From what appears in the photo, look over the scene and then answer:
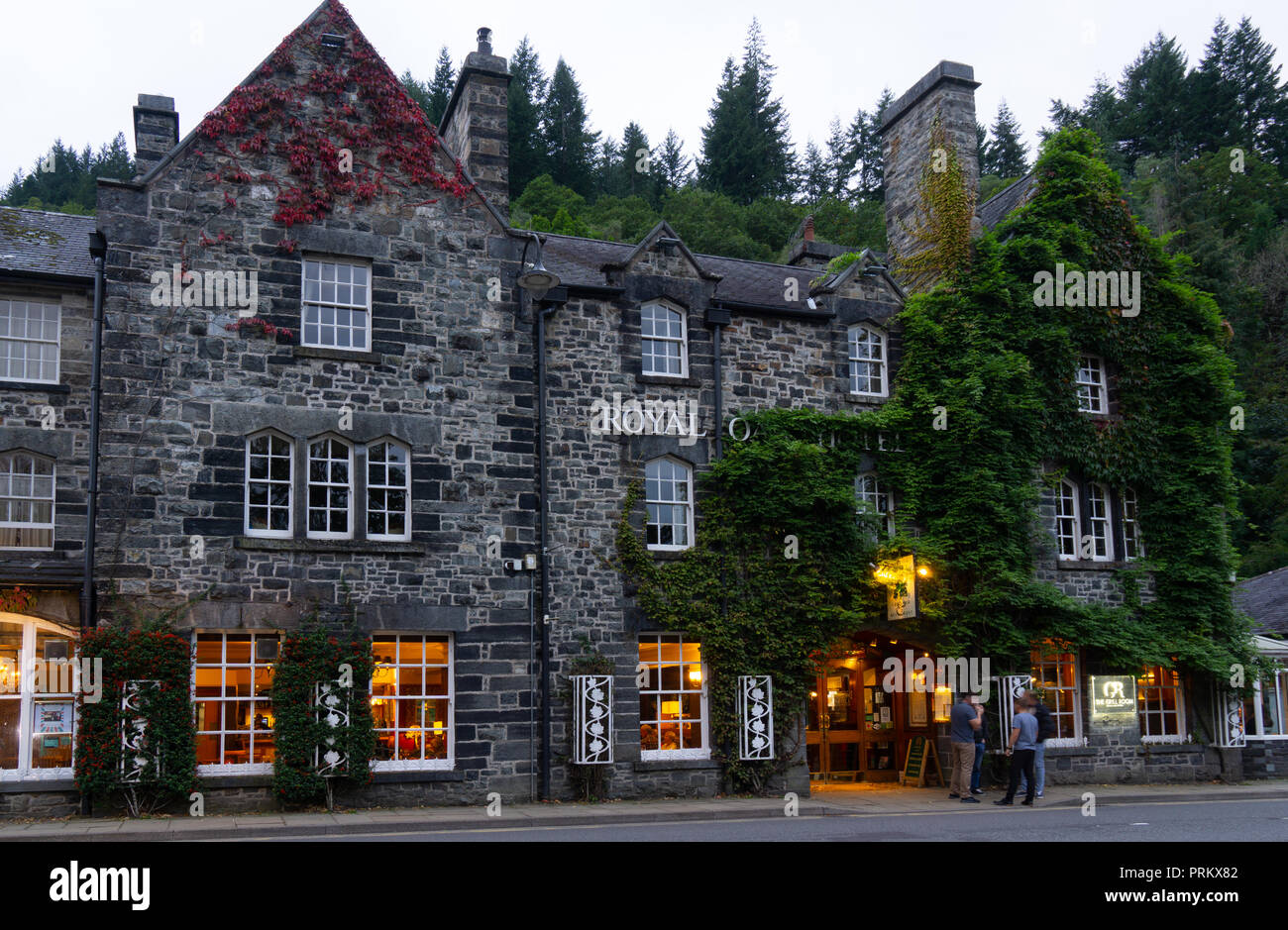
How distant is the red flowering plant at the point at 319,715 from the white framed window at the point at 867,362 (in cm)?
1089

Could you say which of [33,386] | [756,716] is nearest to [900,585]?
[756,716]

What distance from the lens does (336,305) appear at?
19109mm

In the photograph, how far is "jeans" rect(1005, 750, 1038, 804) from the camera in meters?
19.1

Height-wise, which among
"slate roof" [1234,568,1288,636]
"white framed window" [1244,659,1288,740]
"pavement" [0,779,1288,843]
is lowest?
"pavement" [0,779,1288,843]

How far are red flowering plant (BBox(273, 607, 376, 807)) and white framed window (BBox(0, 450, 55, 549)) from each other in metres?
4.05

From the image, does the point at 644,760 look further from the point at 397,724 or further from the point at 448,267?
the point at 448,267

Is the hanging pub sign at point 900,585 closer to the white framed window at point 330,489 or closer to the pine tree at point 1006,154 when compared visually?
the white framed window at point 330,489

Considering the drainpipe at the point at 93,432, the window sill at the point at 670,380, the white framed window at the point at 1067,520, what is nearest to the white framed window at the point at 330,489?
the drainpipe at the point at 93,432

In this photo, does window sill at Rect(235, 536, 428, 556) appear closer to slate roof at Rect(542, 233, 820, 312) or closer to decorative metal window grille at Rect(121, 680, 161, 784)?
decorative metal window grille at Rect(121, 680, 161, 784)

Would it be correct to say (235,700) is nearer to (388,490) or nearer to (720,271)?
(388,490)

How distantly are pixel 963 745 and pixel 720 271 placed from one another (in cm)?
1097

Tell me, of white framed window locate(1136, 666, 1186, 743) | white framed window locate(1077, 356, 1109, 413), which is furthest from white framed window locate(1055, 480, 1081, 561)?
white framed window locate(1136, 666, 1186, 743)

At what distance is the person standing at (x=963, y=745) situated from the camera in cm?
1983

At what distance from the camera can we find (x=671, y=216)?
54.5 meters
